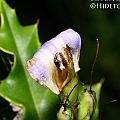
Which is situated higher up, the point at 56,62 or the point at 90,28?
the point at 56,62

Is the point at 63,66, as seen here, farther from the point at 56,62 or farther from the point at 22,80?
the point at 22,80

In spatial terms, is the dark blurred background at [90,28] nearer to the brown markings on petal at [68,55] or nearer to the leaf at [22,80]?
the leaf at [22,80]

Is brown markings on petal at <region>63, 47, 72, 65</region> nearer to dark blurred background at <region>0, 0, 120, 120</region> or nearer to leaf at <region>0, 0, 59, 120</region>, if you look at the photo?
leaf at <region>0, 0, 59, 120</region>

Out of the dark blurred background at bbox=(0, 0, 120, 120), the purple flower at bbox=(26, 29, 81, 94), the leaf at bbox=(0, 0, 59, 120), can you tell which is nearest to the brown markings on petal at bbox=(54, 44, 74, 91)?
the purple flower at bbox=(26, 29, 81, 94)

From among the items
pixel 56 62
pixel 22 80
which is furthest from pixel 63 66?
pixel 22 80

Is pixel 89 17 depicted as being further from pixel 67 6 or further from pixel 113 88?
pixel 113 88

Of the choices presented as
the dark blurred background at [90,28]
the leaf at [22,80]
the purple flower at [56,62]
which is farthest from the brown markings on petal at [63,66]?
the dark blurred background at [90,28]

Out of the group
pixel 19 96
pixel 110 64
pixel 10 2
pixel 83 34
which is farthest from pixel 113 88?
pixel 19 96
